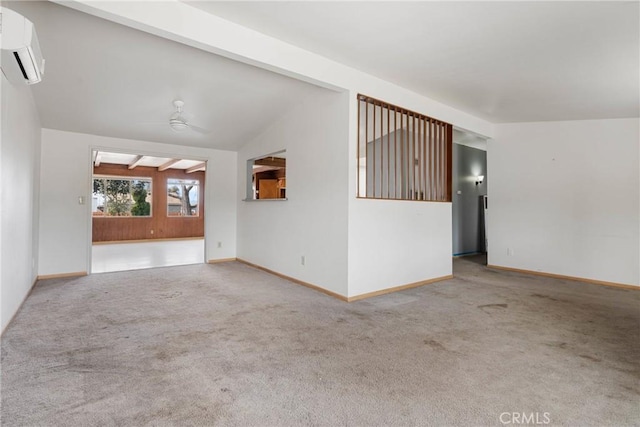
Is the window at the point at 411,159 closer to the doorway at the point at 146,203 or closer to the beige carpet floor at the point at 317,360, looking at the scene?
the beige carpet floor at the point at 317,360

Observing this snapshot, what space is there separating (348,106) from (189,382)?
3.09 metres

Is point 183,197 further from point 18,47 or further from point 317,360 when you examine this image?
point 317,360

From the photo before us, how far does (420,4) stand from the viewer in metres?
A: 2.35

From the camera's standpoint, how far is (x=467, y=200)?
7.54m

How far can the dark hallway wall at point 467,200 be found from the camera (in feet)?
24.0

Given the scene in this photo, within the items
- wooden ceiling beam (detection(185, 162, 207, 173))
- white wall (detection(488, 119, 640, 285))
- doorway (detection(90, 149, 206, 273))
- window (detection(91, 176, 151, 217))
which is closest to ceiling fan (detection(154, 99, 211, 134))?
doorway (detection(90, 149, 206, 273))

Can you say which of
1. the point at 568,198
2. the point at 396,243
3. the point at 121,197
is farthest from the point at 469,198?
the point at 121,197

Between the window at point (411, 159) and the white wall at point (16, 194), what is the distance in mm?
3523

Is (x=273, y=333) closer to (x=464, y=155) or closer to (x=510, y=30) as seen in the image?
(x=510, y=30)

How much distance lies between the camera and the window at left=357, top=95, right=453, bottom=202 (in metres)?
4.27

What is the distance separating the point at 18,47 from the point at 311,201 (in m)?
3.06

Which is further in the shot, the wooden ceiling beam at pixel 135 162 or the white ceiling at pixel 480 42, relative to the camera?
the wooden ceiling beam at pixel 135 162

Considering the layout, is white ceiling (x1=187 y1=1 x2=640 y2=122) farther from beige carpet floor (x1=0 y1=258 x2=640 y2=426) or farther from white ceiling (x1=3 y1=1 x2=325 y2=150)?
beige carpet floor (x1=0 y1=258 x2=640 y2=426)

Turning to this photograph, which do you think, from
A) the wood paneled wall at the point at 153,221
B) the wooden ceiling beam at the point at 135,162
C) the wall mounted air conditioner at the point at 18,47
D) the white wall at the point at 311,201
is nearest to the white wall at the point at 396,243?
the white wall at the point at 311,201
